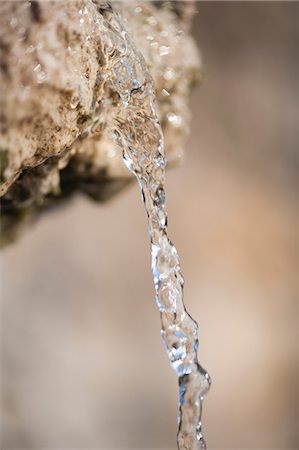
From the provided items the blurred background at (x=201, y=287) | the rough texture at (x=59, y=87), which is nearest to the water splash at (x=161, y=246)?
Answer: the rough texture at (x=59, y=87)

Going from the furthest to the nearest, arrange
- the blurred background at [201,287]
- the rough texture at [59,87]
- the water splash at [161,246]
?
1. the blurred background at [201,287]
2. the water splash at [161,246]
3. the rough texture at [59,87]

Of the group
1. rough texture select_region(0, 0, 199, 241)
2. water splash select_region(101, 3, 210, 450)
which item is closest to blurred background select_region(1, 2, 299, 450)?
rough texture select_region(0, 0, 199, 241)

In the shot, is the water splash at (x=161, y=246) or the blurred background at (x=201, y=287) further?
the blurred background at (x=201, y=287)

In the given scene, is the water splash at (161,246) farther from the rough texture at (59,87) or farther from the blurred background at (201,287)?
the blurred background at (201,287)

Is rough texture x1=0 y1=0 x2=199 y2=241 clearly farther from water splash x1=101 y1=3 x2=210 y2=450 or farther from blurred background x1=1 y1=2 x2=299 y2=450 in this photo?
blurred background x1=1 y1=2 x2=299 y2=450

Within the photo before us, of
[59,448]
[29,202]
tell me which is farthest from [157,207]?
[59,448]

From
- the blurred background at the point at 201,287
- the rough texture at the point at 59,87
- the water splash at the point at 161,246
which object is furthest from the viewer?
the blurred background at the point at 201,287

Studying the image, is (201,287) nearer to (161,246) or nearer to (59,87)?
(161,246)
